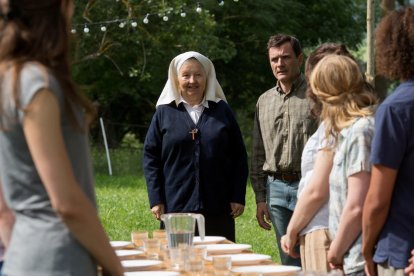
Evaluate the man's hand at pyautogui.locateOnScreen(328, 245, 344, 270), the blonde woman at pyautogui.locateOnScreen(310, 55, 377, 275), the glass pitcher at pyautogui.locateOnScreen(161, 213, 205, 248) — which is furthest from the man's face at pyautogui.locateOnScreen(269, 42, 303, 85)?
the man's hand at pyautogui.locateOnScreen(328, 245, 344, 270)

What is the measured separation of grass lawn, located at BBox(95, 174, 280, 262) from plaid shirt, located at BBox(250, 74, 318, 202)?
8.58 ft

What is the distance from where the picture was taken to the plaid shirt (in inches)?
244

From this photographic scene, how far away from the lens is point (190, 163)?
6.03 m

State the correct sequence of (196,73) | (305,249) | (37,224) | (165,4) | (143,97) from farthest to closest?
(143,97), (165,4), (196,73), (305,249), (37,224)

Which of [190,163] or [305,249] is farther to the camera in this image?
[190,163]

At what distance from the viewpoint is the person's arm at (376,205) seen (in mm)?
3695

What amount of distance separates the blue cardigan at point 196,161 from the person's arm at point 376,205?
7.41 feet

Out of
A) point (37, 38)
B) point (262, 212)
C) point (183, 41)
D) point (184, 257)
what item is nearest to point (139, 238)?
point (184, 257)

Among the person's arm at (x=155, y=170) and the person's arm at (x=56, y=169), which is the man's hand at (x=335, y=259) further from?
the person's arm at (x=155, y=170)

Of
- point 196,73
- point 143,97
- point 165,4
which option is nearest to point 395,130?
point 196,73

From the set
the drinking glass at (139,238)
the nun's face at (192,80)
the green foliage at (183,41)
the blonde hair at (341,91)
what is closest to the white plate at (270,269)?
the blonde hair at (341,91)

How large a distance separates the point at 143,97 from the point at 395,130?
2753 cm

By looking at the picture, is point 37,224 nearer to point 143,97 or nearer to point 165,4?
point 165,4

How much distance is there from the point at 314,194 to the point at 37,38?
5.78 ft
